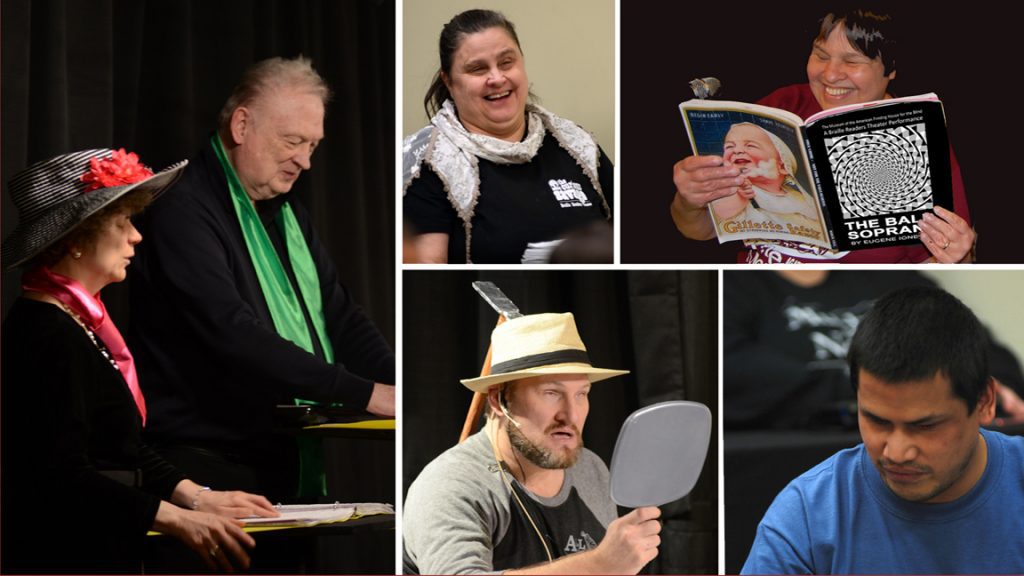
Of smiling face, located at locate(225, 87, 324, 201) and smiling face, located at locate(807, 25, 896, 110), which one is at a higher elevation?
smiling face, located at locate(807, 25, 896, 110)

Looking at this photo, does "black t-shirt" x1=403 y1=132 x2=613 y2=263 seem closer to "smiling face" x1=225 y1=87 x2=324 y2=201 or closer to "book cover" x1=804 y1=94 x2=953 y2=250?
"smiling face" x1=225 y1=87 x2=324 y2=201

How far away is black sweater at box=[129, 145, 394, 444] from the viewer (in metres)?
3.16

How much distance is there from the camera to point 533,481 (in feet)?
10.5

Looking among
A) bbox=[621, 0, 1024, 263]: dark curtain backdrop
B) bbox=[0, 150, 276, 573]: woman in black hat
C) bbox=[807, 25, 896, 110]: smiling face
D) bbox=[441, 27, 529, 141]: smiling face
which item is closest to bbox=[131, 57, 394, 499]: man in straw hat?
bbox=[0, 150, 276, 573]: woman in black hat

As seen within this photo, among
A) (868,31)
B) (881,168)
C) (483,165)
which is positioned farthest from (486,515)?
(868,31)

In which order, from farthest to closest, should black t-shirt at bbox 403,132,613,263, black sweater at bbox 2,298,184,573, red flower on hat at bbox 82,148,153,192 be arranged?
black t-shirt at bbox 403,132,613,263 < red flower on hat at bbox 82,148,153,192 < black sweater at bbox 2,298,184,573

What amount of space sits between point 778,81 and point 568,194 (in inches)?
26.4

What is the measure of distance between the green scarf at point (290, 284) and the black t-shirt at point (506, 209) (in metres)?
0.32

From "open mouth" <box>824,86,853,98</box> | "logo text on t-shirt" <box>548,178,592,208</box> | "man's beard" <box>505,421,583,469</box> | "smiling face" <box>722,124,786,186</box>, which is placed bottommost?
"man's beard" <box>505,421,583,469</box>

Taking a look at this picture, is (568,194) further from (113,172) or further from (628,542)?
(113,172)

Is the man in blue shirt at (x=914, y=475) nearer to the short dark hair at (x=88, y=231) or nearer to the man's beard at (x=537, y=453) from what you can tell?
the man's beard at (x=537, y=453)

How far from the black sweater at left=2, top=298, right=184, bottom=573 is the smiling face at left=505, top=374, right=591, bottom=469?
3.06ft

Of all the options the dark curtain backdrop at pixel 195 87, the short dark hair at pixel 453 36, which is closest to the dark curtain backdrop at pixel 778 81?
the short dark hair at pixel 453 36

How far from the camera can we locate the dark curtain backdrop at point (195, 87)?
307 cm
